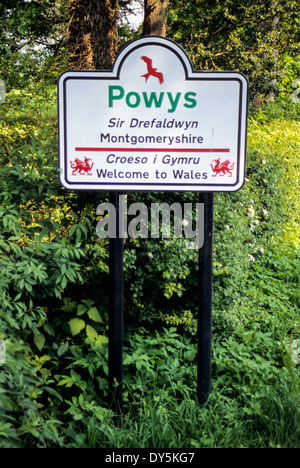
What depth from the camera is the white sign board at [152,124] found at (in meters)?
2.57

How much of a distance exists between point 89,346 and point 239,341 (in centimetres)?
121

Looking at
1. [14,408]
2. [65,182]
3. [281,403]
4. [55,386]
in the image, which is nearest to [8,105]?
[65,182]

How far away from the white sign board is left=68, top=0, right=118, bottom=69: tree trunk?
8.78 ft

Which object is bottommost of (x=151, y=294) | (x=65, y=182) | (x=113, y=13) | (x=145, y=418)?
(x=145, y=418)

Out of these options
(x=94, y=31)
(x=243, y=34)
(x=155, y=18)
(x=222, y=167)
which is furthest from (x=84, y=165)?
(x=243, y=34)

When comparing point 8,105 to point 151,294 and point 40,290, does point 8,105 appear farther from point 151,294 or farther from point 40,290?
point 151,294

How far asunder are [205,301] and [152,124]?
102 cm

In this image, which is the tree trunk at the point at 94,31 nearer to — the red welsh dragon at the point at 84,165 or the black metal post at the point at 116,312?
the red welsh dragon at the point at 84,165

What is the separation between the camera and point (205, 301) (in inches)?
106

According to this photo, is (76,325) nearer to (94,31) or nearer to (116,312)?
(116,312)

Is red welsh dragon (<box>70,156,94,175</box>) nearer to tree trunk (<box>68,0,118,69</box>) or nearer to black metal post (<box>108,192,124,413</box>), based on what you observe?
black metal post (<box>108,192,124,413</box>)

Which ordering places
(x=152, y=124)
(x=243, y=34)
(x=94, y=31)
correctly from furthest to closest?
1. (x=243, y=34)
2. (x=94, y=31)
3. (x=152, y=124)

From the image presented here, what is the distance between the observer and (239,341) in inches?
146

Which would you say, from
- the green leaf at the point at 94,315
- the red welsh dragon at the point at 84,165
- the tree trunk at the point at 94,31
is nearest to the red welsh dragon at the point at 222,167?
the red welsh dragon at the point at 84,165
